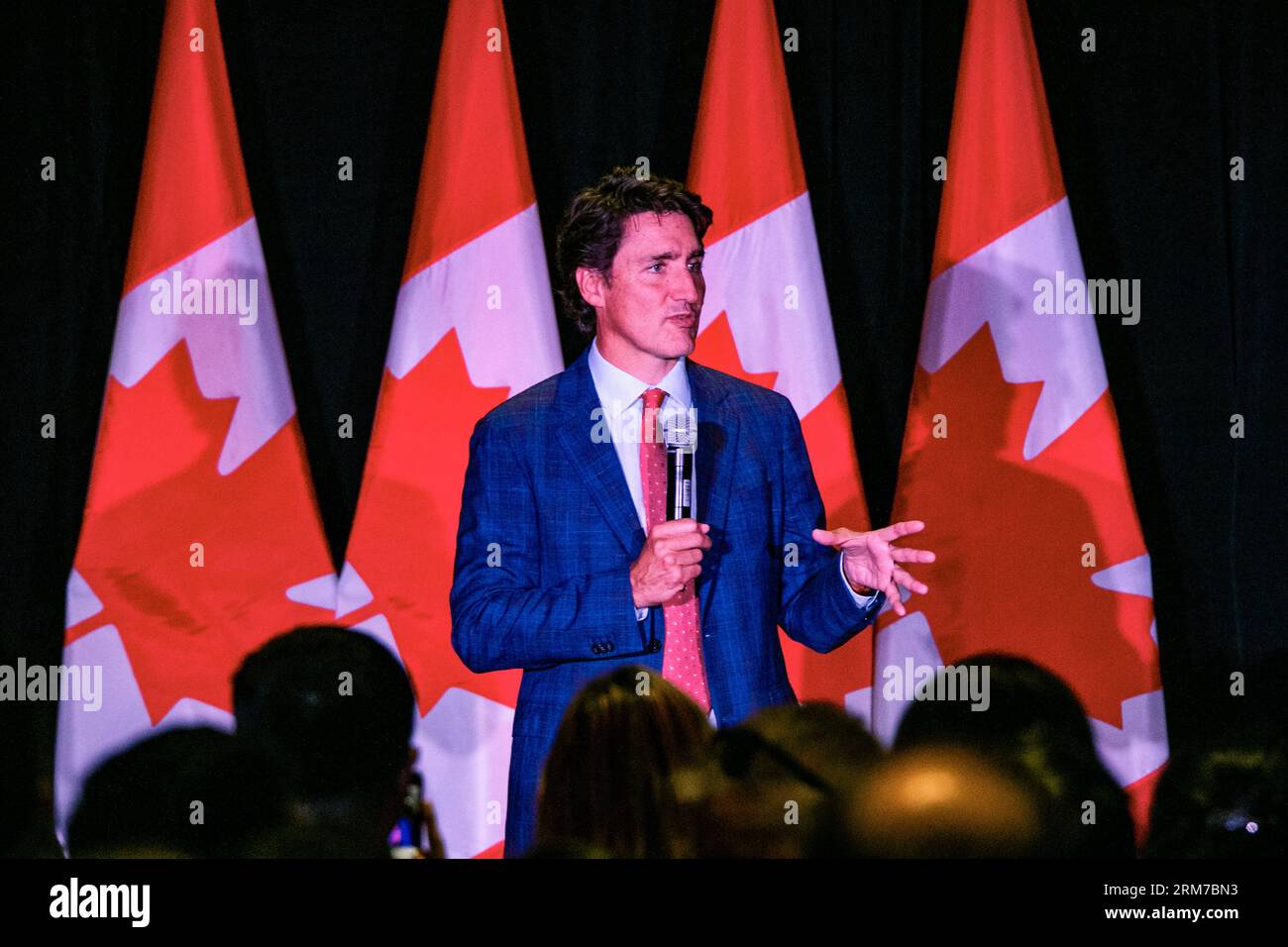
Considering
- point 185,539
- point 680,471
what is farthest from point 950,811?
point 185,539

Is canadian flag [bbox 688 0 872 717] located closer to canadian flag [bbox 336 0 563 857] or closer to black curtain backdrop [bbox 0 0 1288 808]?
black curtain backdrop [bbox 0 0 1288 808]

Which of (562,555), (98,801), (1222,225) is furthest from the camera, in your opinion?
(1222,225)

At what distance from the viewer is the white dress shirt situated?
2.88 metres

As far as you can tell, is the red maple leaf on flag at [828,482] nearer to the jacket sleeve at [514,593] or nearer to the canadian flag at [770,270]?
the canadian flag at [770,270]

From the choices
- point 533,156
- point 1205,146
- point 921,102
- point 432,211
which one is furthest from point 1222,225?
point 432,211

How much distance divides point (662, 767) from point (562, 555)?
0.97m

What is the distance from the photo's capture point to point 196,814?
174 centimetres

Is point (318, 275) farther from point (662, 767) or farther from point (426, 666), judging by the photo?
point (662, 767)

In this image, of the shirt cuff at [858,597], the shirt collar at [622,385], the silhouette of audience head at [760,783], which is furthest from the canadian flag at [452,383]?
the silhouette of audience head at [760,783]

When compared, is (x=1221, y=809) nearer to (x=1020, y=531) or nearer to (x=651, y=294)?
(x=651, y=294)

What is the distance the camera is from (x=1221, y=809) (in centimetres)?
201

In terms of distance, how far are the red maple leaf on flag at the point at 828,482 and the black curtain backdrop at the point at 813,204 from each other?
0.30 m

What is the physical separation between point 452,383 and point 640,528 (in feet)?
4.27

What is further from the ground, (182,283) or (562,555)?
(182,283)
